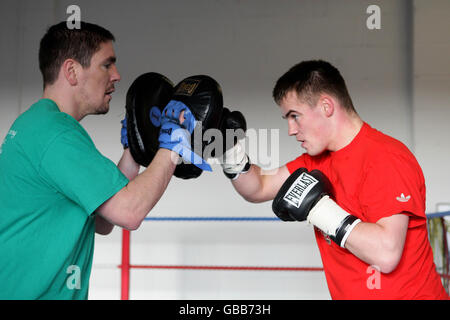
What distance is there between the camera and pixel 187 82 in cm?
181

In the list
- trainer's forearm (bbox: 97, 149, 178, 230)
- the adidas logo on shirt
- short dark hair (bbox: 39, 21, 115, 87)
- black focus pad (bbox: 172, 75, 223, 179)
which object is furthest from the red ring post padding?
the adidas logo on shirt

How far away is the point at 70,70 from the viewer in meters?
1.71

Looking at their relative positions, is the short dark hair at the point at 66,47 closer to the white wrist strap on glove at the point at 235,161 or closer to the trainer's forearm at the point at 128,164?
the trainer's forearm at the point at 128,164

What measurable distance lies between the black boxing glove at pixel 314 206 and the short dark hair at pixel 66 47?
951mm

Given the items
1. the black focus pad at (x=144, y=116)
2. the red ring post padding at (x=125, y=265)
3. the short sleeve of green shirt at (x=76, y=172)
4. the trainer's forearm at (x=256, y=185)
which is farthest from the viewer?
the red ring post padding at (x=125, y=265)

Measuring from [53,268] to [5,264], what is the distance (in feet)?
0.50

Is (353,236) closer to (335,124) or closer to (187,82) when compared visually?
(335,124)

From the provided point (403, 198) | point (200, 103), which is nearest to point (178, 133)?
point (200, 103)

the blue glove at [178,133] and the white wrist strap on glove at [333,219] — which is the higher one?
the blue glove at [178,133]

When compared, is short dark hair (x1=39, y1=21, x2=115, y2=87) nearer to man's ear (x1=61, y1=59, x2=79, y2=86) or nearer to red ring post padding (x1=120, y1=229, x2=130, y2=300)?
man's ear (x1=61, y1=59, x2=79, y2=86)

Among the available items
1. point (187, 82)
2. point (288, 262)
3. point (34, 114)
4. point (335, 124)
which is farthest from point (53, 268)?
point (288, 262)

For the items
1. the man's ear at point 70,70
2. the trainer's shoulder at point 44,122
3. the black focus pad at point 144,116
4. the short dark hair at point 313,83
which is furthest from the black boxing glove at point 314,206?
the man's ear at point 70,70

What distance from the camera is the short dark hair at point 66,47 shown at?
67.4 inches

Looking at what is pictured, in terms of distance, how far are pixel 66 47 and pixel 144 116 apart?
1.36 ft
